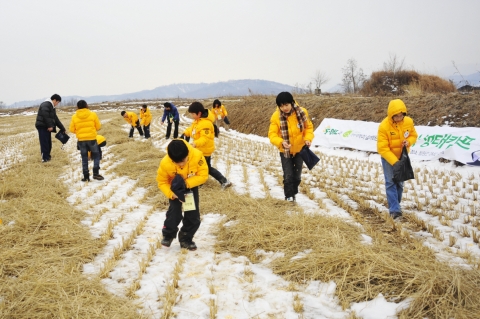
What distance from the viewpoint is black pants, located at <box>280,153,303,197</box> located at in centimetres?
549

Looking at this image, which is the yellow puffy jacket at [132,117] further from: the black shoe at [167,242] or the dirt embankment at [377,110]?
the black shoe at [167,242]

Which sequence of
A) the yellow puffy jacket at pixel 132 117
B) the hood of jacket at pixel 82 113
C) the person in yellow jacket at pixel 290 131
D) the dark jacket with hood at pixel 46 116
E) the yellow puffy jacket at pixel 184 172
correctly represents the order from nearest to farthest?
Answer: the yellow puffy jacket at pixel 184 172
the person in yellow jacket at pixel 290 131
the hood of jacket at pixel 82 113
the dark jacket with hood at pixel 46 116
the yellow puffy jacket at pixel 132 117

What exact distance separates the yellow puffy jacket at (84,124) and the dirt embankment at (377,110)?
936 centimetres

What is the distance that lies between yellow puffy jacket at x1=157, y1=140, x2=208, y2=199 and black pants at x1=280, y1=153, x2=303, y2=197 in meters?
1.93

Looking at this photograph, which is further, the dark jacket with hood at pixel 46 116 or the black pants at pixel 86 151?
the dark jacket with hood at pixel 46 116

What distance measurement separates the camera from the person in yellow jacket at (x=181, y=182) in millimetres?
3631

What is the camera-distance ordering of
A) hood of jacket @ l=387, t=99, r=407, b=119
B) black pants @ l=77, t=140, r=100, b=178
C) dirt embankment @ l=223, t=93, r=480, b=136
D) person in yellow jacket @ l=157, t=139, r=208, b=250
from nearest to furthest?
person in yellow jacket @ l=157, t=139, r=208, b=250 → hood of jacket @ l=387, t=99, r=407, b=119 → black pants @ l=77, t=140, r=100, b=178 → dirt embankment @ l=223, t=93, r=480, b=136

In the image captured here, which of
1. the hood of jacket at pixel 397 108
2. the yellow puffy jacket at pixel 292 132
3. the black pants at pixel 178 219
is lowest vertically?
the black pants at pixel 178 219

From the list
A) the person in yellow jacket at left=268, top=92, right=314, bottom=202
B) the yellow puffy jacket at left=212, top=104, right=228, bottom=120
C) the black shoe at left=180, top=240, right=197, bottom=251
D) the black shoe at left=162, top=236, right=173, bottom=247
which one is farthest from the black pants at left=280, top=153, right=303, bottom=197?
the yellow puffy jacket at left=212, top=104, right=228, bottom=120

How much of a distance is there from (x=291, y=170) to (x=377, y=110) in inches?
339

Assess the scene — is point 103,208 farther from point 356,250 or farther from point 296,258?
point 356,250

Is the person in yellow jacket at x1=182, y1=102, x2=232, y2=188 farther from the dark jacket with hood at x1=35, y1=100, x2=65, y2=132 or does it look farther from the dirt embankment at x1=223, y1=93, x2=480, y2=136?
the dirt embankment at x1=223, y1=93, x2=480, y2=136

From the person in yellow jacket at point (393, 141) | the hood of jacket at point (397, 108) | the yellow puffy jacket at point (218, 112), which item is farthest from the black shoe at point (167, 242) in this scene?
the yellow puffy jacket at point (218, 112)

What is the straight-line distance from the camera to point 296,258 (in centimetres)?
354
